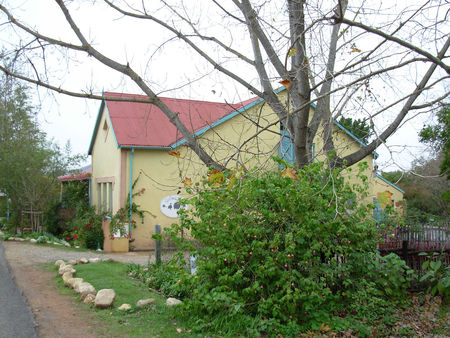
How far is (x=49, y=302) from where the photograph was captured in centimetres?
735

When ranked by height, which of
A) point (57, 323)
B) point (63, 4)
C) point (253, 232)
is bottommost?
point (57, 323)

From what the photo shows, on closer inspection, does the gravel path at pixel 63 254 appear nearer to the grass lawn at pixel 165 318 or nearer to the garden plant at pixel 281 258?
the grass lawn at pixel 165 318

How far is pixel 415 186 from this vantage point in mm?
30312

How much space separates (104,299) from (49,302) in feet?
3.81

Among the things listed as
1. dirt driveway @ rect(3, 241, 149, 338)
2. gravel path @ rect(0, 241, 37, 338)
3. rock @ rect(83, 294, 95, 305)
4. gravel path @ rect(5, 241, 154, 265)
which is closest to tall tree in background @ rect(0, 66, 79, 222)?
gravel path @ rect(5, 241, 154, 265)

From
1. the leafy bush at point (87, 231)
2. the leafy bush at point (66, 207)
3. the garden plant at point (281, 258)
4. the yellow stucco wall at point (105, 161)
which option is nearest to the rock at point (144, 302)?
the garden plant at point (281, 258)

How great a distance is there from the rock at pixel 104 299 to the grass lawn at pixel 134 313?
3.2 inches

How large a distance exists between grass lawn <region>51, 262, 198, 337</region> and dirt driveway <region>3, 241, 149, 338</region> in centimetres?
19

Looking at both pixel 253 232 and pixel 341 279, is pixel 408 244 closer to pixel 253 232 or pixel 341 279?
pixel 341 279

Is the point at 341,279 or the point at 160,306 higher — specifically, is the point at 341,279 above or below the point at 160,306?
above

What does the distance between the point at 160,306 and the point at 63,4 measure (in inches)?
Result: 203

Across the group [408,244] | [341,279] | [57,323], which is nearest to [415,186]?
[408,244]

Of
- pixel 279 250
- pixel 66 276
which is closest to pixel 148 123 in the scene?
pixel 66 276

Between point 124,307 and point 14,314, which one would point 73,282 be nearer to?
point 14,314
